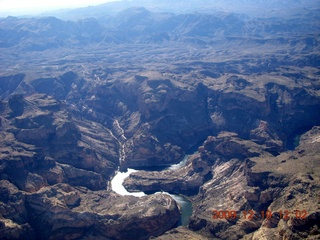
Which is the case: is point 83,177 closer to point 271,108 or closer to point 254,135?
point 254,135

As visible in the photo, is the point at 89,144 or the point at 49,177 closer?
the point at 49,177

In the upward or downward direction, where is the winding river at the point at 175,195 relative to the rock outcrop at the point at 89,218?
downward

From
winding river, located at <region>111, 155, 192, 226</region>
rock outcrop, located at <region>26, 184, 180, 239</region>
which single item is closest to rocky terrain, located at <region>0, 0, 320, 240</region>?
rock outcrop, located at <region>26, 184, 180, 239</region>

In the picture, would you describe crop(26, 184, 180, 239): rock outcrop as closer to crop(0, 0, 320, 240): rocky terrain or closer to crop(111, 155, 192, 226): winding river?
crop(0, 0, 320, 240): rocky terrain

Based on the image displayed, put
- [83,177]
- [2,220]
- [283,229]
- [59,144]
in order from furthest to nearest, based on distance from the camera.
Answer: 1. [59,144]
2. [83,177]
3. [2,220]
4. [283,229]

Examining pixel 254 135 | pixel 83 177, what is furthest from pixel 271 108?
pixel 83 177
